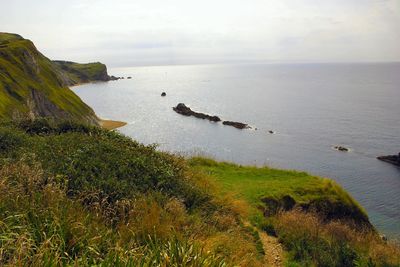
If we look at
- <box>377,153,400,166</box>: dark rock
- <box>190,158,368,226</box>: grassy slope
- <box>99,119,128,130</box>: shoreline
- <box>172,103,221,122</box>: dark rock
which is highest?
<box>190,158,368,226</box>: grassy slope

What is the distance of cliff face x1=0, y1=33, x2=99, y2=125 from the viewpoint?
158 ft

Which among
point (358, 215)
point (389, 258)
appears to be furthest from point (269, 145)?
point (389, 258)

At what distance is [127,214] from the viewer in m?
9.03

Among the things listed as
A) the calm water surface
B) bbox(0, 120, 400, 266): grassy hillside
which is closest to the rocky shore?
the calm water surface

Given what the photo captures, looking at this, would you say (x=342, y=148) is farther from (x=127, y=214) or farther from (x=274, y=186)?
(x=127, y=214)

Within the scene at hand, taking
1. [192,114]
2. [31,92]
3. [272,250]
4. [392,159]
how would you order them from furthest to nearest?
[192,114] → [31,92] → [392,159] → [272,250]

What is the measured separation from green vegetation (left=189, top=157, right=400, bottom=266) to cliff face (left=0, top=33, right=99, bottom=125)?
94.2 feet

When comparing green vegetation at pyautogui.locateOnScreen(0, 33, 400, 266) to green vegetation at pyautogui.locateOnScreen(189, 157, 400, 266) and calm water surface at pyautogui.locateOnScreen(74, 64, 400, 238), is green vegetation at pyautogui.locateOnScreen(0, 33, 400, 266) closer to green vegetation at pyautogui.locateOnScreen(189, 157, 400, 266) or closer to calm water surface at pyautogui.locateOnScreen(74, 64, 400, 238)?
green vegetation at pyautogui.locateOnScreen(189, 157, 400, 266)

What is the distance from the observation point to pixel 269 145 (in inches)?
2539

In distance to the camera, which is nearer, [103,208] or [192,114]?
[103,208]

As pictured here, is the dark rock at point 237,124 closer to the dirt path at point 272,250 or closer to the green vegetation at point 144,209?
the green vegetation at point 144,209

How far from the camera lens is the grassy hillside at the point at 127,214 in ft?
20.4

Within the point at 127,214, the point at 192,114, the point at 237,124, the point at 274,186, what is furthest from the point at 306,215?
the point at 192,114

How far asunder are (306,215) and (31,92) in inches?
1928
